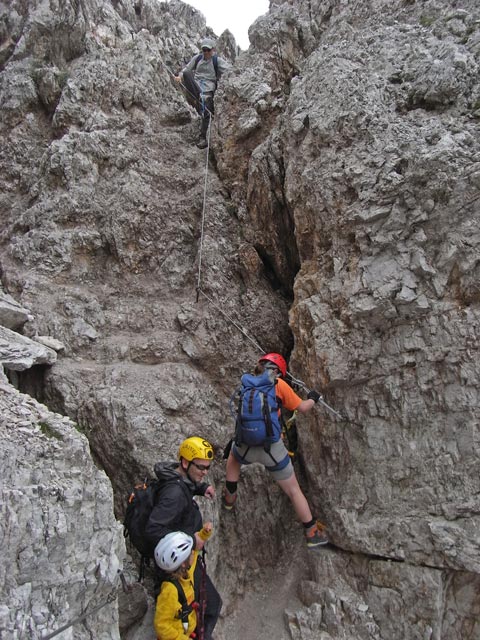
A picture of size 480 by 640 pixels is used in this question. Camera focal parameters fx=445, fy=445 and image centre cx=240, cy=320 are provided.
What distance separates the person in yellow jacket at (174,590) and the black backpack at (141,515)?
418mm

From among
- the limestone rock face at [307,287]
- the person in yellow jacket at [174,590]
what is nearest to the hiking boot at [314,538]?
the limestone rock face at [307,287]

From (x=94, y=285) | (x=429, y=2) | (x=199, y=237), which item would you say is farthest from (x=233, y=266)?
(x=429, y=2)

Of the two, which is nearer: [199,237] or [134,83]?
[199,237]

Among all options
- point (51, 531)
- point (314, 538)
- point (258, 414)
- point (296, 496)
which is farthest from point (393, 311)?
point (51, 531)

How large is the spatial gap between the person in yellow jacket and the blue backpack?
81.2 inches

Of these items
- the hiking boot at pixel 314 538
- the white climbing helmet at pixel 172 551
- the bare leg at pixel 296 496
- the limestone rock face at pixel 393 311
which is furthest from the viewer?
the hiking boot at pixel 314 538

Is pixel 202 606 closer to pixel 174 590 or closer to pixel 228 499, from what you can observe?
pixel 174 590

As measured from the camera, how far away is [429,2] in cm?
1040

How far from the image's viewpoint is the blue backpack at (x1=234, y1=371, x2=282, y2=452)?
22.7 feet

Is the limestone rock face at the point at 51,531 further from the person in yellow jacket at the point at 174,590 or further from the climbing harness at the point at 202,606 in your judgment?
the climbing harness at the point at 202,606

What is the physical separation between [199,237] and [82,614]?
7.83 meters

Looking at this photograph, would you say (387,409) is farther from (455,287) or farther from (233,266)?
(233,266)

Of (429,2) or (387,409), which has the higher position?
(429,2)

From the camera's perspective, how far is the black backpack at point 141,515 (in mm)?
5418
